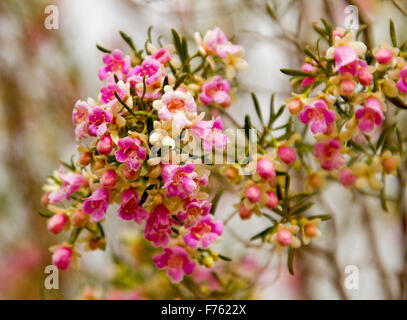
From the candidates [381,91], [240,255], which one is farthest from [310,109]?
[240,255]

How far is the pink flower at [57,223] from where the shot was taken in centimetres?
86

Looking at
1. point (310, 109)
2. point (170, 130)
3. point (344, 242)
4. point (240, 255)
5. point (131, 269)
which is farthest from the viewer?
point (344, 242)

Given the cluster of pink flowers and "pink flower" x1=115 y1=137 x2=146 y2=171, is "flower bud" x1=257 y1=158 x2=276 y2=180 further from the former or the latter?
"pink flower" x1=115 y1=137 x2=146 y2=171

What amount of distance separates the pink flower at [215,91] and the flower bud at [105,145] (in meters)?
0.23

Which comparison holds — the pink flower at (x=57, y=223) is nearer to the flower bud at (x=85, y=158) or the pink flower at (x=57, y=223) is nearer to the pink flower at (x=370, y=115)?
the flower bud at (x=85, y=158)

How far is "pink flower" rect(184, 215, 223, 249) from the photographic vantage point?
0.81 m

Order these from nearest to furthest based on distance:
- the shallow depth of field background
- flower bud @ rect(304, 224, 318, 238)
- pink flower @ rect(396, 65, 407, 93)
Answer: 1. pink flower @ rect(396, 65, 407, 93)
2. flower bud @ rect(304, 224, 318, 238)
3. the shallow depth of field background

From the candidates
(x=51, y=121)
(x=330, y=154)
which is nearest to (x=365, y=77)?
(x=330, y=154)

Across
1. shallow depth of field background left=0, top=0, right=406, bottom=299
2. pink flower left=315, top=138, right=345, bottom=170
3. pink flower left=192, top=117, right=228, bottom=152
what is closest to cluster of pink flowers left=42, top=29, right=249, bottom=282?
pink flower left=192, top=117, right=228, bottom=152

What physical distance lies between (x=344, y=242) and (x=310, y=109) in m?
1.22

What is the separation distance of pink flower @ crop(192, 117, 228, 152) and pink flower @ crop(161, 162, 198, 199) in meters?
0.05

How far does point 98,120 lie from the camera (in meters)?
0.72
